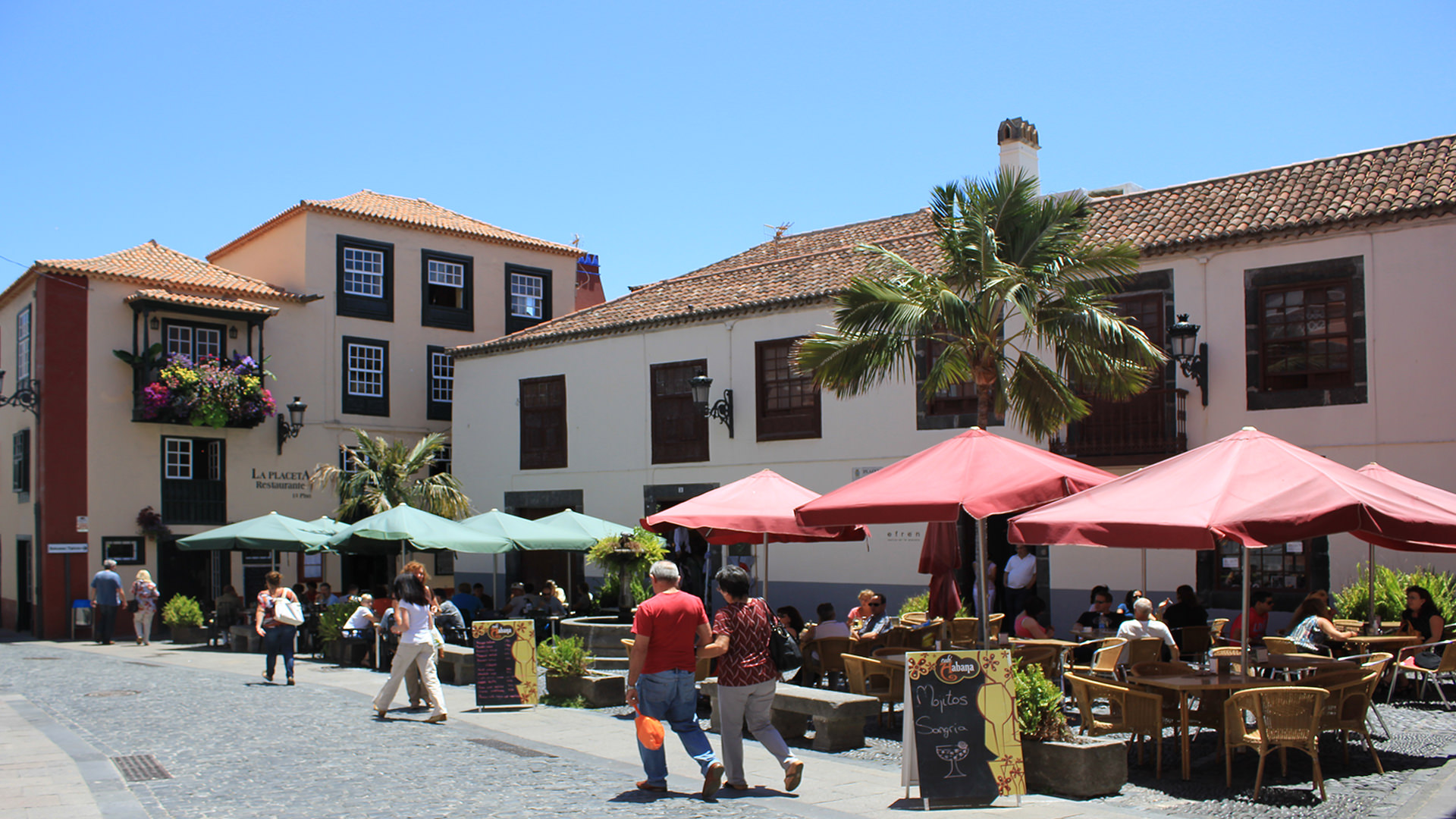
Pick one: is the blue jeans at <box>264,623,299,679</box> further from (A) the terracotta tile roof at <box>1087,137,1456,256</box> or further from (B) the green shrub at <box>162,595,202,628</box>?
(A) the terracotta tile roof at <box>1087,137,1456,256</box>

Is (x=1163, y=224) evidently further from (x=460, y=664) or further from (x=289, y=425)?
(x=289, y=425)

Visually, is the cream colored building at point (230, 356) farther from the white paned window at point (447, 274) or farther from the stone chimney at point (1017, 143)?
the stone chimney at point (1017, 143)

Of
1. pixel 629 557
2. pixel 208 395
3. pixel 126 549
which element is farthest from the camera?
pixel 208 395

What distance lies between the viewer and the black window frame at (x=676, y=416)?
23797 millimetres

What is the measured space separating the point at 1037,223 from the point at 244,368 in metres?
19.0

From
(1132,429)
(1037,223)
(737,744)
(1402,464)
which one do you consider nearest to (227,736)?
(737,744)

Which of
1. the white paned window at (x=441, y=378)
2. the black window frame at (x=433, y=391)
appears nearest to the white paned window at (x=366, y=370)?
the black window frame at (x=433, y=391)

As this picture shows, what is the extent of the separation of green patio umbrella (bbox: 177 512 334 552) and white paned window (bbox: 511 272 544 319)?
11910 mm

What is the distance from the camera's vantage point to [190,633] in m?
23.9

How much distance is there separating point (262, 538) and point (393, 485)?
500 cm

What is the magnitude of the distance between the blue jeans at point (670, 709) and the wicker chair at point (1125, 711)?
2855 mm

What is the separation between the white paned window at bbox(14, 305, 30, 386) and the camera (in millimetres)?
26469

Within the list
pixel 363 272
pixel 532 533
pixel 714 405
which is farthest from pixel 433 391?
pixel 532 533

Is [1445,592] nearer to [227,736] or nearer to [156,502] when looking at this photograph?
[227,736]
